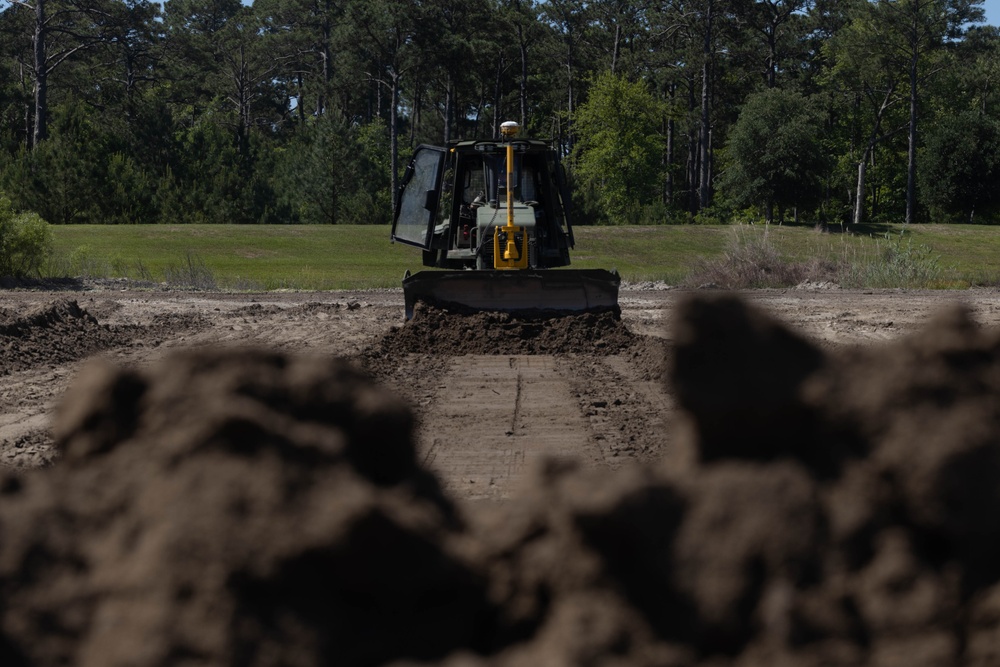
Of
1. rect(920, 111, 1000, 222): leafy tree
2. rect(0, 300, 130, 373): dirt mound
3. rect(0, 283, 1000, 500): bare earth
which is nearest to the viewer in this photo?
rect(0, 283, 1000, 500): bare earth

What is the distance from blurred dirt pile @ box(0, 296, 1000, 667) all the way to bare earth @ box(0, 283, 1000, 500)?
0.34 m

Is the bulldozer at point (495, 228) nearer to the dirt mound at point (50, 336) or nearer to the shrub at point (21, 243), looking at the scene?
the dirt mound at point (50, 336)

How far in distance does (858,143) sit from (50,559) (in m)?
72.8

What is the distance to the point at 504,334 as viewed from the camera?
518 inches

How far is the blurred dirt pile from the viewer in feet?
8.23

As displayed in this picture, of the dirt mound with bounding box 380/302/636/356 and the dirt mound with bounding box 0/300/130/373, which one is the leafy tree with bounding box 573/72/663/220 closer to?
the dirt mound with bounding box 0/300/130/373

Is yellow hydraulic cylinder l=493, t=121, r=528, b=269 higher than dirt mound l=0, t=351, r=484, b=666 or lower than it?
higher

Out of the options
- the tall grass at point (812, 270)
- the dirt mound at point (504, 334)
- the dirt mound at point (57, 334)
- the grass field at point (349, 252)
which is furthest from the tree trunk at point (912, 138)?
the dirt mound at point (57, 334)

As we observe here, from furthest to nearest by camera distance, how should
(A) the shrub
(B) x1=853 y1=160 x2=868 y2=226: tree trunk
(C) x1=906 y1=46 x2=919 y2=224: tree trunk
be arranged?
1. (B) x1=853 y1=160 x2=868 y2=226: tree trunk
2. (C) x1=906 y1=46 x2=919 y2=224: tree trunk
3. (A) the shrub

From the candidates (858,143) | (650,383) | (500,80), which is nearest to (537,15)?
(500,80)

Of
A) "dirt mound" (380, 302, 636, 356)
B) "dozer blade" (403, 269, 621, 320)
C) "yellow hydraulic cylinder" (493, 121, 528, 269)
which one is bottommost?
"dirt mound" (380, 302, 636, 356)

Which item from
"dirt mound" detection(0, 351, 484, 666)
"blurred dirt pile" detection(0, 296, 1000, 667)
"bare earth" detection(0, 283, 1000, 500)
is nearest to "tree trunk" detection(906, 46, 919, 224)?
"bare earth" detection(0, 283, 1000, 500)

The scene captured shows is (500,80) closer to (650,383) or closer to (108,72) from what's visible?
(108,72)

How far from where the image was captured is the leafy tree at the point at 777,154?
2224 inches
